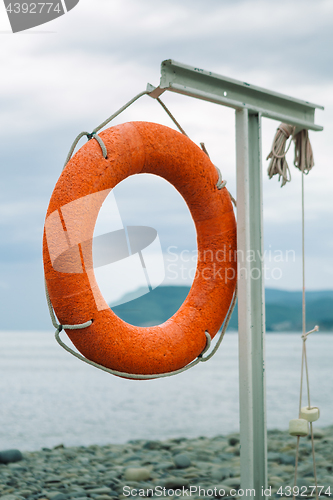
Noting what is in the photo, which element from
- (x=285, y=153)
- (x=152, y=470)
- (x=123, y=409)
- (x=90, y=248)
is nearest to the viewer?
(x=90, y=248)

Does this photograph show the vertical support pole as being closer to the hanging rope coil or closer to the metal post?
the metal post

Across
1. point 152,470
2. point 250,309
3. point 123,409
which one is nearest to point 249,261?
point 250,309

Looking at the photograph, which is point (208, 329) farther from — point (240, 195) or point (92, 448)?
point (92, 448)

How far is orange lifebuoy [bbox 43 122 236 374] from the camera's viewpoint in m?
2.25

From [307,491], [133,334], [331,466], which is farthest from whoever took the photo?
[331,466]

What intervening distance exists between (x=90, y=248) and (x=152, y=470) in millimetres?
3163

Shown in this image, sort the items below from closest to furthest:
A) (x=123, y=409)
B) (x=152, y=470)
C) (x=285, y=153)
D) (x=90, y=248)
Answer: (x=90, y=248) < (x=285, y=153) < (x=152, y=470) < (x=123, y=409)

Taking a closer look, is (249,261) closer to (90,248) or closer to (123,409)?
(90,248)

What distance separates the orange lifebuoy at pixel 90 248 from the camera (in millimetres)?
2246

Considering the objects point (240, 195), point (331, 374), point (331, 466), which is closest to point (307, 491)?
point (331, 466)

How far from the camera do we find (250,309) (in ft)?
8.47

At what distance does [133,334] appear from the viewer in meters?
2.39

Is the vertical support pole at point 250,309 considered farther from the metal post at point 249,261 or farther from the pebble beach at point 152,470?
the pebble beach at point 152,470

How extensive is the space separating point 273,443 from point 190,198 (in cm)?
410
